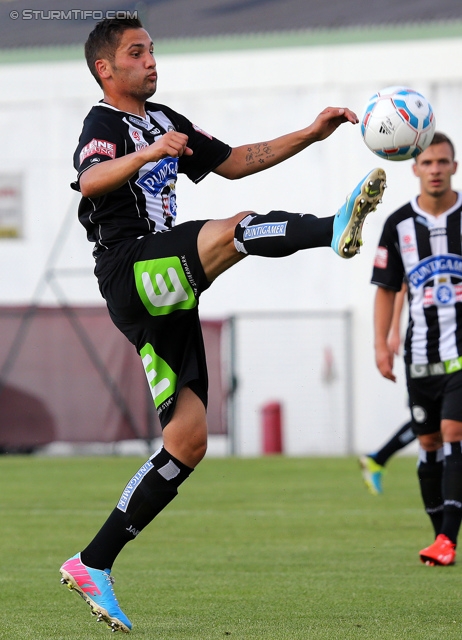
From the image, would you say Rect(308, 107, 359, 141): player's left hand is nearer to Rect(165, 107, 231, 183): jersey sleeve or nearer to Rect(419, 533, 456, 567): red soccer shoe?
Rect(165, 107, 231, 183): jersey sleeve

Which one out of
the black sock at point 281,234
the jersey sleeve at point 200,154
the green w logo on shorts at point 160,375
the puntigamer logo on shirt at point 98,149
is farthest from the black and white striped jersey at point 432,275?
the puntigamer logo on shirt at point 98,149

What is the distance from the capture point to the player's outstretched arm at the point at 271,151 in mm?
5363

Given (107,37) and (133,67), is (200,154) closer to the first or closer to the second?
(133,67)

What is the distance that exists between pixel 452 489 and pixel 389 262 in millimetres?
1388

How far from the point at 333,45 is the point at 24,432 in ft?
25.2

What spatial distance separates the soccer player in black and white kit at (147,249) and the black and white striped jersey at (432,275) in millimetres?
1746

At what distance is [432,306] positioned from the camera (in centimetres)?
701

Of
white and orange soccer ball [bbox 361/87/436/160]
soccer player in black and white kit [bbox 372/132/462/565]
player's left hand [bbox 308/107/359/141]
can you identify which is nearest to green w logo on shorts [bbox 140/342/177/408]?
player's left hand [bbox 308/107/359/141]

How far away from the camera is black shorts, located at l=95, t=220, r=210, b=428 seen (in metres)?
4.89

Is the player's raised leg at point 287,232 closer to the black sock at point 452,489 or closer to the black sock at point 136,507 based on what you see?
the black sock at point 136,507

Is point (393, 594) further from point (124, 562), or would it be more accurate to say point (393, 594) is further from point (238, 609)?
point (124, 562)

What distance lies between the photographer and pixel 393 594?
567 centimetres

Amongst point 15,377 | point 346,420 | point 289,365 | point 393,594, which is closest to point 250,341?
point 289,365

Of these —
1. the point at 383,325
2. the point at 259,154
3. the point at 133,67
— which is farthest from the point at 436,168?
the point at 133,67
